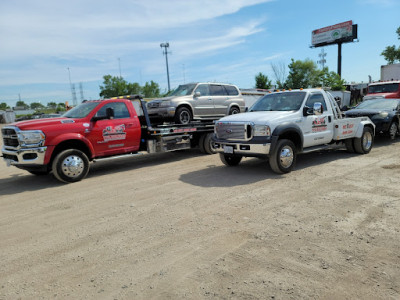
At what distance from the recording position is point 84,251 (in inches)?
152

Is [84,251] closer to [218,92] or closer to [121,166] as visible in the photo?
[121,166]

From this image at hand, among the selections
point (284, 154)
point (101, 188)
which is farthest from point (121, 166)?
point (284, 154)

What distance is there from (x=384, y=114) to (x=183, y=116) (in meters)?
6.89

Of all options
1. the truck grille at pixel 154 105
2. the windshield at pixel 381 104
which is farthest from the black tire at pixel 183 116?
the windshield at pixel 381 104

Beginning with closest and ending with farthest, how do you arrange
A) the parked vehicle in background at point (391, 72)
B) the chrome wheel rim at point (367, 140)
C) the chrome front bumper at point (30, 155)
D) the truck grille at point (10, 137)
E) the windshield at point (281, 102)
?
the chrome front bumper at point (30, 155) → the truck grille at point (10, 137) → the windshield at point (281, 102) → the chrome wheel rim at point (367, 140) → the parked vehicle in background at point (391, 72)

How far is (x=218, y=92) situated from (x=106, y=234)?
28.0 feet

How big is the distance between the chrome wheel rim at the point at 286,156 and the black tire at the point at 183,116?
4.42 meters

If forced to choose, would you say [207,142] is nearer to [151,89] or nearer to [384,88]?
[384,88]

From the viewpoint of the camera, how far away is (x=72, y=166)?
7.43 m

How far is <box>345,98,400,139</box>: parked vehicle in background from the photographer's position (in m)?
11.1

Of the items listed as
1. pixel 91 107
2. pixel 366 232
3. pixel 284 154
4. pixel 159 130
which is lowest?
pixel 366 232

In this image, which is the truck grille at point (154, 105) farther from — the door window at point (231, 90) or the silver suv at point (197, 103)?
the door window at point (231, 90)

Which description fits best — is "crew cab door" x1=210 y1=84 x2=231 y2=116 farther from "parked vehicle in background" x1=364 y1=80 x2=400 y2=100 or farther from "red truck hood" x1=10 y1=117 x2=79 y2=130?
"parked vehicle in background" x1=364 y1=80 x2=400 y2=100

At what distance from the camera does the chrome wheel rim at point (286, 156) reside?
7134mm
